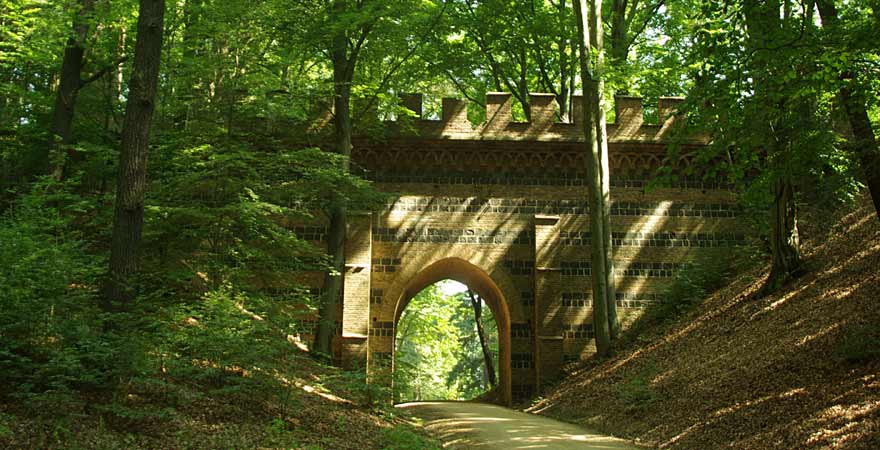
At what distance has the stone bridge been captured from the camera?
18141mm

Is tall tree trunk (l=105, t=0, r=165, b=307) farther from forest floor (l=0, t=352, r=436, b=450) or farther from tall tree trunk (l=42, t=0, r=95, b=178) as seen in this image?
tall tree trunk (l=42, t=0, r=95, b=178)

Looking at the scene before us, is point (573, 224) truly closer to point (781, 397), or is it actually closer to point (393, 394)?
point (393, 394)

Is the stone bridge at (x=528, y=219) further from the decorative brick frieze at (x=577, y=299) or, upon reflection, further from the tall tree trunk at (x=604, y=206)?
the tall tree trunk at (x=604, y=206)

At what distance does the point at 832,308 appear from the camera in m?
10.1

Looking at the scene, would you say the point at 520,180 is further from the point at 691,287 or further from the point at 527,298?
the point at 691,287

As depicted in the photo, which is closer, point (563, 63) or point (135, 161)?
point (135, 161)

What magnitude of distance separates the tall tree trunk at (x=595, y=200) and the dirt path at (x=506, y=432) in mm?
3135

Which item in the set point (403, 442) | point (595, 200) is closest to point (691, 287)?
point (595, 200)

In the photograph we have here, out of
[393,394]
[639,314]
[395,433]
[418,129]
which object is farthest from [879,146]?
[418,129]

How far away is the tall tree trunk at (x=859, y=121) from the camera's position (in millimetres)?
8633

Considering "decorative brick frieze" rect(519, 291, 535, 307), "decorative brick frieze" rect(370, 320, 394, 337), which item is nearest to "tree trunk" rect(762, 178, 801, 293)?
"decorative brick frieze" rect(519, 291, 535, 307)

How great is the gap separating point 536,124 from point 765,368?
33.6ft

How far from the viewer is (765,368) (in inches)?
377

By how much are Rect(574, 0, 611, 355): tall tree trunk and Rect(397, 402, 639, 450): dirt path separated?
3.13 metres
